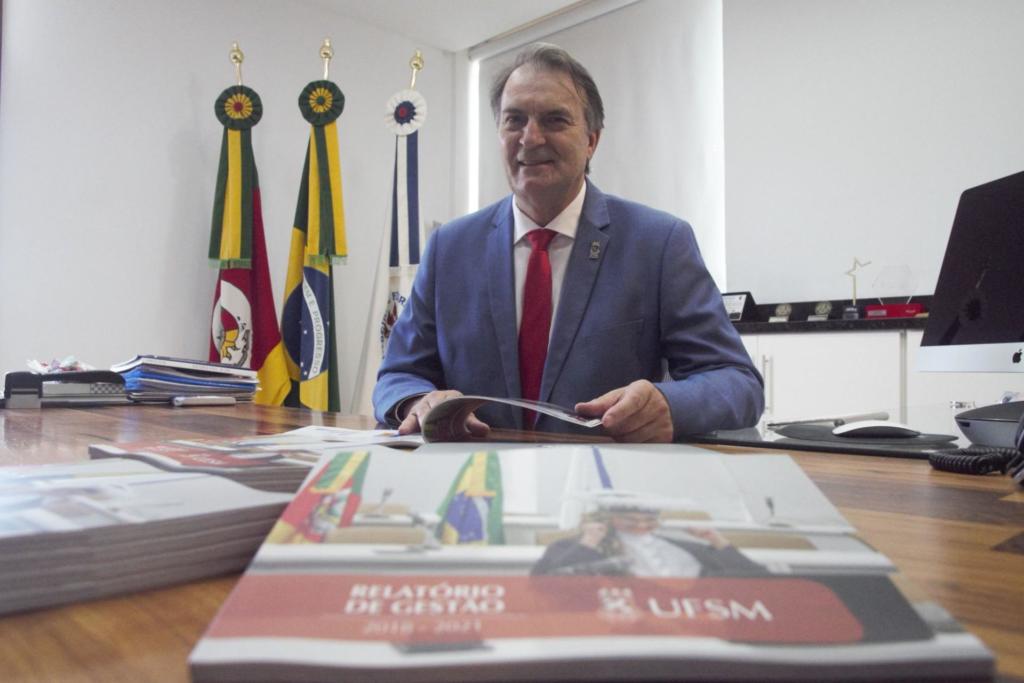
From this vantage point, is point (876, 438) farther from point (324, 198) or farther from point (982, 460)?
point (324, 198)

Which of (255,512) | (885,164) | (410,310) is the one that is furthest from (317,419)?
(885,164)

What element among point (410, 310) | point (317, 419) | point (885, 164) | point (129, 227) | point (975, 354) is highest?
point (885, 164)

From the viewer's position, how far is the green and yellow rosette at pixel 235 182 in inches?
139

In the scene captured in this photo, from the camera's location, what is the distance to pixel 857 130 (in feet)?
11.3

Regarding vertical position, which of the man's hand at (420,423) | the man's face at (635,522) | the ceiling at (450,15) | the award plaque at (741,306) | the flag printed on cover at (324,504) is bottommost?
the man's hand at (420,423)

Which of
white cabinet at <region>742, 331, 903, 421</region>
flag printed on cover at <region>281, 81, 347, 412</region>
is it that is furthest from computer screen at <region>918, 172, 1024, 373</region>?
flag printed on cover at <region>281, 81, 347, 412</region>

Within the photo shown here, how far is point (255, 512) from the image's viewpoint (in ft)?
1.36

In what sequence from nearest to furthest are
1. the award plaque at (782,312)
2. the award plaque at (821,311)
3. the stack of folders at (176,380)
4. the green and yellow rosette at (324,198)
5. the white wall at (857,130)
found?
the stack of folders at (176,380) → the white wall at (857,130) → the award plaque at (821,311) → the award plaque at (782,312) → the green and yellow rosette at (324,198)

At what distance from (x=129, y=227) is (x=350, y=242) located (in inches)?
50.3

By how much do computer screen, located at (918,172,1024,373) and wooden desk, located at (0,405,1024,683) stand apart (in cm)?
42

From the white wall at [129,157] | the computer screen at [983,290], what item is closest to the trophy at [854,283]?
the computer screen at [983,290]

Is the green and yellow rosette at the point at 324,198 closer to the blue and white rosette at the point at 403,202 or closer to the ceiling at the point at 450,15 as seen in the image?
the blue and white rosette at the point at 403,202

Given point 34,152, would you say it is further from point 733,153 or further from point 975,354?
point 975,354

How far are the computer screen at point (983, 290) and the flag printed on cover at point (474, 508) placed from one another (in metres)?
1.01
